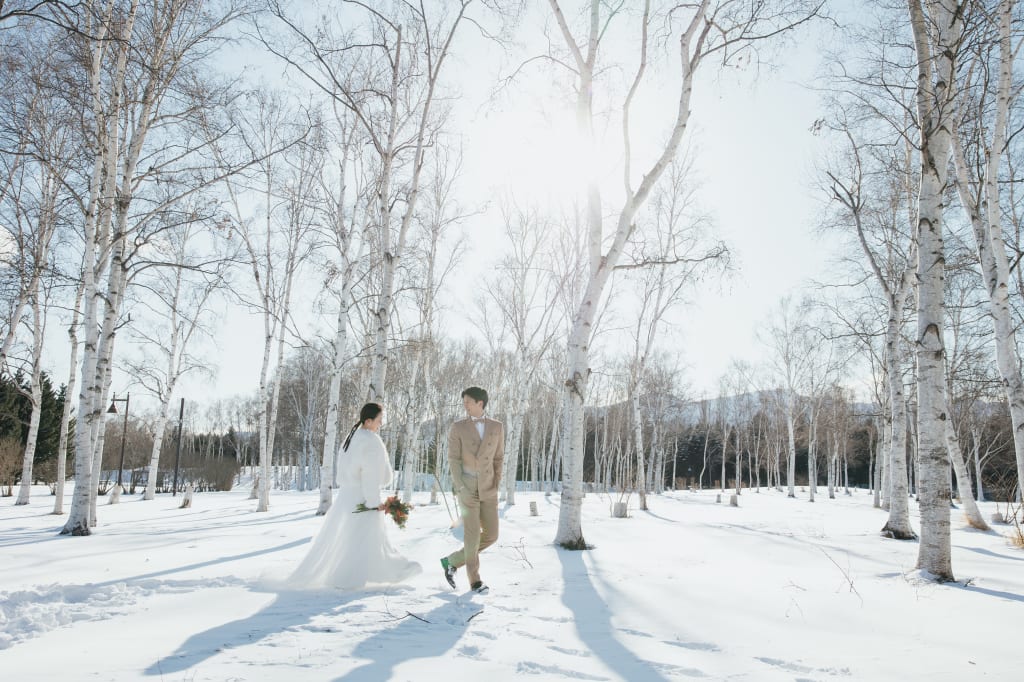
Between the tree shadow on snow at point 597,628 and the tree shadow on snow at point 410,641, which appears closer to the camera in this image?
the tree shadow on snow at point 410,641

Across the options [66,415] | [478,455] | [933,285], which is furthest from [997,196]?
[66,415]

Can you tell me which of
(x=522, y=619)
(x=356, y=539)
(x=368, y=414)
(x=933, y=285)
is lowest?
(x=522, y=619)

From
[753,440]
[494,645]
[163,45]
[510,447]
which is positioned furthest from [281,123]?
[753,440]

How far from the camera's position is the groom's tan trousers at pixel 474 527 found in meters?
4.86

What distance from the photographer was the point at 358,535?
5.09 m

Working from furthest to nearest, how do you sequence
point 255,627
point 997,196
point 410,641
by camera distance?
point 997,196, point 255,627, point 410,641

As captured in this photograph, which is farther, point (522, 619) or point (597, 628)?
point (522, 619)

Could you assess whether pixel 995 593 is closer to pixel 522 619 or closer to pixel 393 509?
pixel 522 619

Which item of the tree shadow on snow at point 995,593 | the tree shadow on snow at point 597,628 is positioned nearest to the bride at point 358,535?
the tree shadow on snow at point 597,628

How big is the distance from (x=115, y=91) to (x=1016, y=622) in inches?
531

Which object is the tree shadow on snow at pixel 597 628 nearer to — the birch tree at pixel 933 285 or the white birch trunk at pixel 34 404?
the birch tree at pixel 933 285

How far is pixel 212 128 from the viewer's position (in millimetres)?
10438

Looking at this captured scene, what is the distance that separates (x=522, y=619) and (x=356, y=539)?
1791 mm

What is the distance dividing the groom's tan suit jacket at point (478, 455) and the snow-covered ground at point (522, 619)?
94cm
